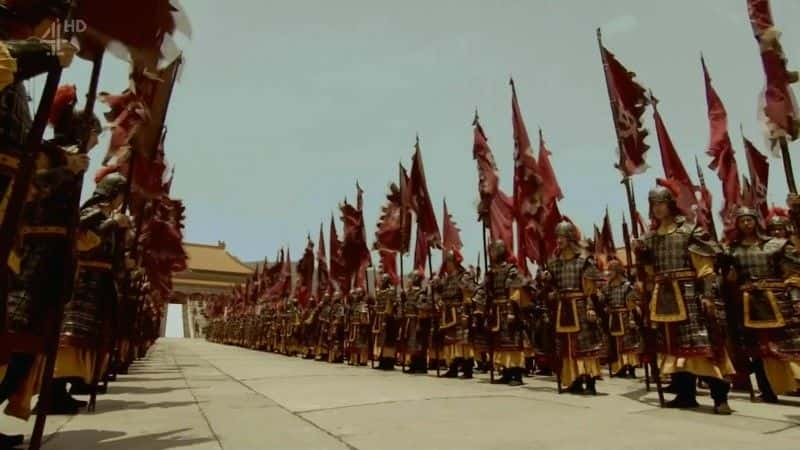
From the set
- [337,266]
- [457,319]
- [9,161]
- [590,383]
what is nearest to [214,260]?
[337,266]

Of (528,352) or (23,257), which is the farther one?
(528,352)

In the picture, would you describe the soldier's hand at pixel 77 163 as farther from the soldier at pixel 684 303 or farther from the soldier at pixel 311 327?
the soldier at pixel 311 327

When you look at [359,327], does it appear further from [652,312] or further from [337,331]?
[652,312]

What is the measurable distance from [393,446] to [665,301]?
3.27 metres

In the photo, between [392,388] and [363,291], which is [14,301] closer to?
[392,388]

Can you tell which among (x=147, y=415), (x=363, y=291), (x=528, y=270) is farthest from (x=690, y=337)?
(x=363, y=291)

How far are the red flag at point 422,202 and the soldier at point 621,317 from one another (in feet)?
11.3

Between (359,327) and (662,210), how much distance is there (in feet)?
29.9

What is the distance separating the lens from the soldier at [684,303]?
4664 millimetres

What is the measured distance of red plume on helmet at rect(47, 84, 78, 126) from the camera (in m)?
4.02

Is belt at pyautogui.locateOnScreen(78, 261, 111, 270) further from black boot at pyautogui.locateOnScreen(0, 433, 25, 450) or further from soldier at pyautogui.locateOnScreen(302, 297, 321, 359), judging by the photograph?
soldier at pyautogui.locateOnScreen(302, 297, 321, 359)

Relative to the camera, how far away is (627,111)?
6.39 m

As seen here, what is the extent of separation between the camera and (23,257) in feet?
10.4

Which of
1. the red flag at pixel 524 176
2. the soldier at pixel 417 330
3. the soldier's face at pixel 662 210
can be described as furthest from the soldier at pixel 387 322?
the soldier's face at pixel 662 210
